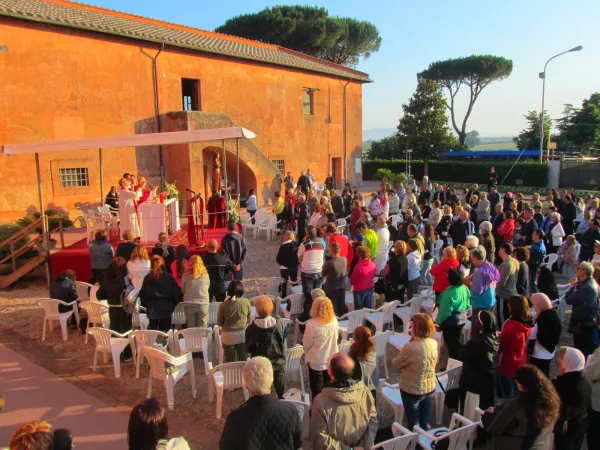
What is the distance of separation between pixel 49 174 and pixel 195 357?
11.6 meters

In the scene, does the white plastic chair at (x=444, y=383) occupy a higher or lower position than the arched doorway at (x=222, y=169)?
lower

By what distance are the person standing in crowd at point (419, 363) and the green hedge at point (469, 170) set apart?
2882cm

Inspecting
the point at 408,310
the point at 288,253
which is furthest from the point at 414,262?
the point at 288,253

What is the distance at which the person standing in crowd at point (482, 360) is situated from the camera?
4668 millimetres

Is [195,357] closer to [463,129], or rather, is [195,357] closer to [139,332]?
[139,332]

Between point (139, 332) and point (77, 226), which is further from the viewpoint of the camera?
point (77, 226)

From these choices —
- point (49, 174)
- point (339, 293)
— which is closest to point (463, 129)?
point (49, 174)

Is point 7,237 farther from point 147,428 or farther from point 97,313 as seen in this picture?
point 147,428

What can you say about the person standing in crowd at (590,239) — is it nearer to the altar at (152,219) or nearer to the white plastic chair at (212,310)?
the white plastic chair at (212,310)

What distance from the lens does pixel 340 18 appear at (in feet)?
148

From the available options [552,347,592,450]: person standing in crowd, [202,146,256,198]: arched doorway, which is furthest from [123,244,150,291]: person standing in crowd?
[202,146,256,198]: arched doorway

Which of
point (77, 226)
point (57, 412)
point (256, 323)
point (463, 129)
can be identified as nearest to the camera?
point (256, 323)

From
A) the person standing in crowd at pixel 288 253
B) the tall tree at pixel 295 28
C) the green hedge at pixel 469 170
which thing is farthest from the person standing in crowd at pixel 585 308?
the tall tree at pixel 295 28

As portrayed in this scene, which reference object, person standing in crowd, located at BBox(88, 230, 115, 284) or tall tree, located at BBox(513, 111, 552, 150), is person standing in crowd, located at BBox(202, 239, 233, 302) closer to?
person standing in crowd, located at BBox(88, 230, 115, 284)
